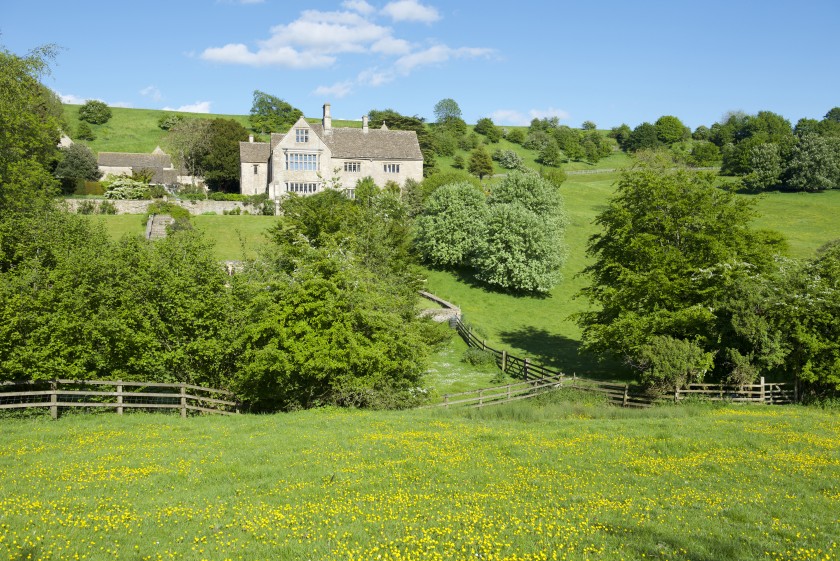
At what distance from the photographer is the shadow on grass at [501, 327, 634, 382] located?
37.5 m

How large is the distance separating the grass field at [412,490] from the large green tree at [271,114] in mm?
114903

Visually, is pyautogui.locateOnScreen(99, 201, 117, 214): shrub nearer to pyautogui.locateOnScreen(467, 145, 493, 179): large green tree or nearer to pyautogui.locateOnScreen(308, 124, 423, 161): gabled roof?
pyautogui.locateOnScreen(308, 124, 423, 161): gabled roof

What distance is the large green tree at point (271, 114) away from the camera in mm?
127438

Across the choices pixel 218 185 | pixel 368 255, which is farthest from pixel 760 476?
pixel 218 185

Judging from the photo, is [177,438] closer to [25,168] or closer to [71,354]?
[71,354]

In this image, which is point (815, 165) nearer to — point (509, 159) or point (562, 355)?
point (509, 159)

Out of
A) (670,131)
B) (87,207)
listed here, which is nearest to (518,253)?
(87,207)

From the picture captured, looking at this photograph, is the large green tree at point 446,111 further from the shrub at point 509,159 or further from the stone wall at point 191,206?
the stone wall at point 191,206

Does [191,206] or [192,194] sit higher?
[192,194]

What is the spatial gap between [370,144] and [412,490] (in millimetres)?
74015

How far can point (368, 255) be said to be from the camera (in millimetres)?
37969

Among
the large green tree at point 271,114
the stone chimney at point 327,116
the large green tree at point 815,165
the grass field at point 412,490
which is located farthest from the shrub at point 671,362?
the large green tree at point 271,114

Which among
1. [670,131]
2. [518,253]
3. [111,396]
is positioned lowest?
[111,396]

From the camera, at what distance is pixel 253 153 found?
85.1 metres
